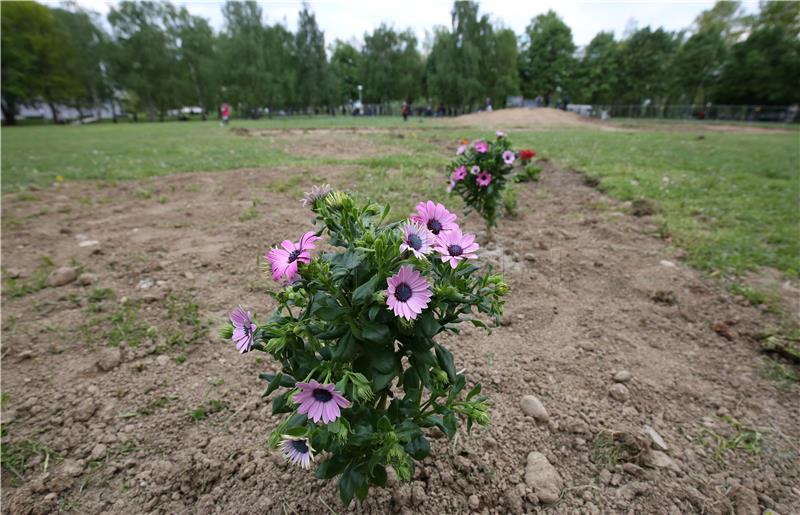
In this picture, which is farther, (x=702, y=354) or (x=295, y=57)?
(x=295, y=57)

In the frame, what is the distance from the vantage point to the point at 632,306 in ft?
9.02

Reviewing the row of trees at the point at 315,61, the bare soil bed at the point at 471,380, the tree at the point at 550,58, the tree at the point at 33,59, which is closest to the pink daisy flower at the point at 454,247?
the bare soil bed at the point at 471,380

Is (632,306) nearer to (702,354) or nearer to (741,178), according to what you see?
(702,354)

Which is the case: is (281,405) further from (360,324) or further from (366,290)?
(366,290)

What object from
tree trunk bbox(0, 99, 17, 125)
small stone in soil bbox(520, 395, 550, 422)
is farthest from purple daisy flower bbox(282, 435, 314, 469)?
tree trunk bbox(0, 99, 17, 125)

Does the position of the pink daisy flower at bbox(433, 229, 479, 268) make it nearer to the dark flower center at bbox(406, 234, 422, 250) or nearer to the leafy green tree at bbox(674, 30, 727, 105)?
the dark flower center at bbox(406, 234, 422, 250)

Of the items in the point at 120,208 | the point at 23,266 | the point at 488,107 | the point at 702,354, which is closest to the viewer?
the point at 702,354

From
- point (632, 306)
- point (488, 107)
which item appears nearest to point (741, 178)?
point (632, 306)

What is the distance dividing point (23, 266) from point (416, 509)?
383 cm

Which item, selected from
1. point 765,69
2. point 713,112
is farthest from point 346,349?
point 765,69

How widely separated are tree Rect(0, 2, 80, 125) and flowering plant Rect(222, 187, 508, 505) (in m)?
50.0

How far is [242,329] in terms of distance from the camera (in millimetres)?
1072

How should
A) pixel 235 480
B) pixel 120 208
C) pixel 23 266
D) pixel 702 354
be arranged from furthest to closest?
1. pixel 120 208
2. pixel 23 266
3. pixel 702 354
4. pixel 235 480

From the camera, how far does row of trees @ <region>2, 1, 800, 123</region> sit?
37.0 meters
